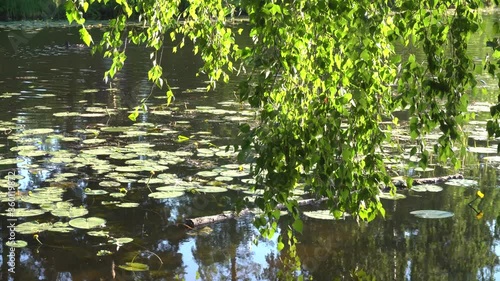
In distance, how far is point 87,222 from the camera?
4.69 meters

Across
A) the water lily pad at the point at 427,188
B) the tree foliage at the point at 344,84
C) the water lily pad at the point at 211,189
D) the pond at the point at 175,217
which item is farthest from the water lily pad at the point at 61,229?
the water lily pad at the point at 427,188

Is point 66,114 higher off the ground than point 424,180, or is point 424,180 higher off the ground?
point 66,114

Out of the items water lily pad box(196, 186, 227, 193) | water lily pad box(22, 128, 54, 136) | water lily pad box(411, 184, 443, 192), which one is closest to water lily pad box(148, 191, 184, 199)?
water lily pad box(196, 186, 227, 193)

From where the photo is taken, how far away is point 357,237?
4684 millimetres

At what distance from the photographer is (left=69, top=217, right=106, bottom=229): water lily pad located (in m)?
4.62

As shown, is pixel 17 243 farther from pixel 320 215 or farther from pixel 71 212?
pixel 320 215

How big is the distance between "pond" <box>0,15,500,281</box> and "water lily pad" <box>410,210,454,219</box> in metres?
0.03

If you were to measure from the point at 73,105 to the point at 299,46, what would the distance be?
752 cm

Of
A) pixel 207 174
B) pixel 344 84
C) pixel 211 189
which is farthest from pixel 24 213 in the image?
pixel 344 84

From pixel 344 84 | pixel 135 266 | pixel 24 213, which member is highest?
pixel 344 84

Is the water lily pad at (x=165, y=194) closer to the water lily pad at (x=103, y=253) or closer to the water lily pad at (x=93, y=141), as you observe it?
the water lily pad at (x=103, y=253)

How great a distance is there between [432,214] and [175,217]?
1752 millimetres

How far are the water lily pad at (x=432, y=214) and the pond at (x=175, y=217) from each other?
0.03 metres

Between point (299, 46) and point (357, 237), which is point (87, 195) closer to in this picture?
point (357, 237)
